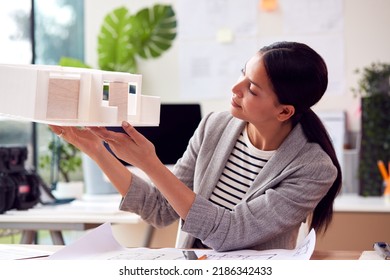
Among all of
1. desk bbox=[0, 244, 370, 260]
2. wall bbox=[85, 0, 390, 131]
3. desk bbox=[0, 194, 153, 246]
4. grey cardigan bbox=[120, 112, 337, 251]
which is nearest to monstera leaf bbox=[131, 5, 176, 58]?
wall bbox=[85, 0, 390, 131]

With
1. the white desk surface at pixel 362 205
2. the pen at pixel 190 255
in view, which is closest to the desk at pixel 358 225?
the white desk surface at pixel 362 205

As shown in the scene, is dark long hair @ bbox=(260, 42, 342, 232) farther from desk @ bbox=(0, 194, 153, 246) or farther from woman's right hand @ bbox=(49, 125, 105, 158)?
desk @ bbox=(0, 194, 153, 246)

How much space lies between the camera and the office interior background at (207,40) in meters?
3.68

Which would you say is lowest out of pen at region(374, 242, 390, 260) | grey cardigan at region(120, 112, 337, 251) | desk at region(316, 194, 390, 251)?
desk at region(316, 194, 390, 251)

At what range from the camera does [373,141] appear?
3.14 m

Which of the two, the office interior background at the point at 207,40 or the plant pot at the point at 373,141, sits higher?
the office interior background at the point at 207,40

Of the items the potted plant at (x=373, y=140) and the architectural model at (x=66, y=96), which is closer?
the architectural model at (x=66, y=96)

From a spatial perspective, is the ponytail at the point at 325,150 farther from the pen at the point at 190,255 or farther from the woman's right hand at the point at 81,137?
the woman's right hand at the point at 81,137

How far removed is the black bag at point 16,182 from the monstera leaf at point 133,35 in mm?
1361

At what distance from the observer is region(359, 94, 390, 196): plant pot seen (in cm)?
313

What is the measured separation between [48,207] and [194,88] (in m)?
1.50

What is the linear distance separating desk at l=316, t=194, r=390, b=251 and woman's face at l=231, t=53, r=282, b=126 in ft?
4.35
